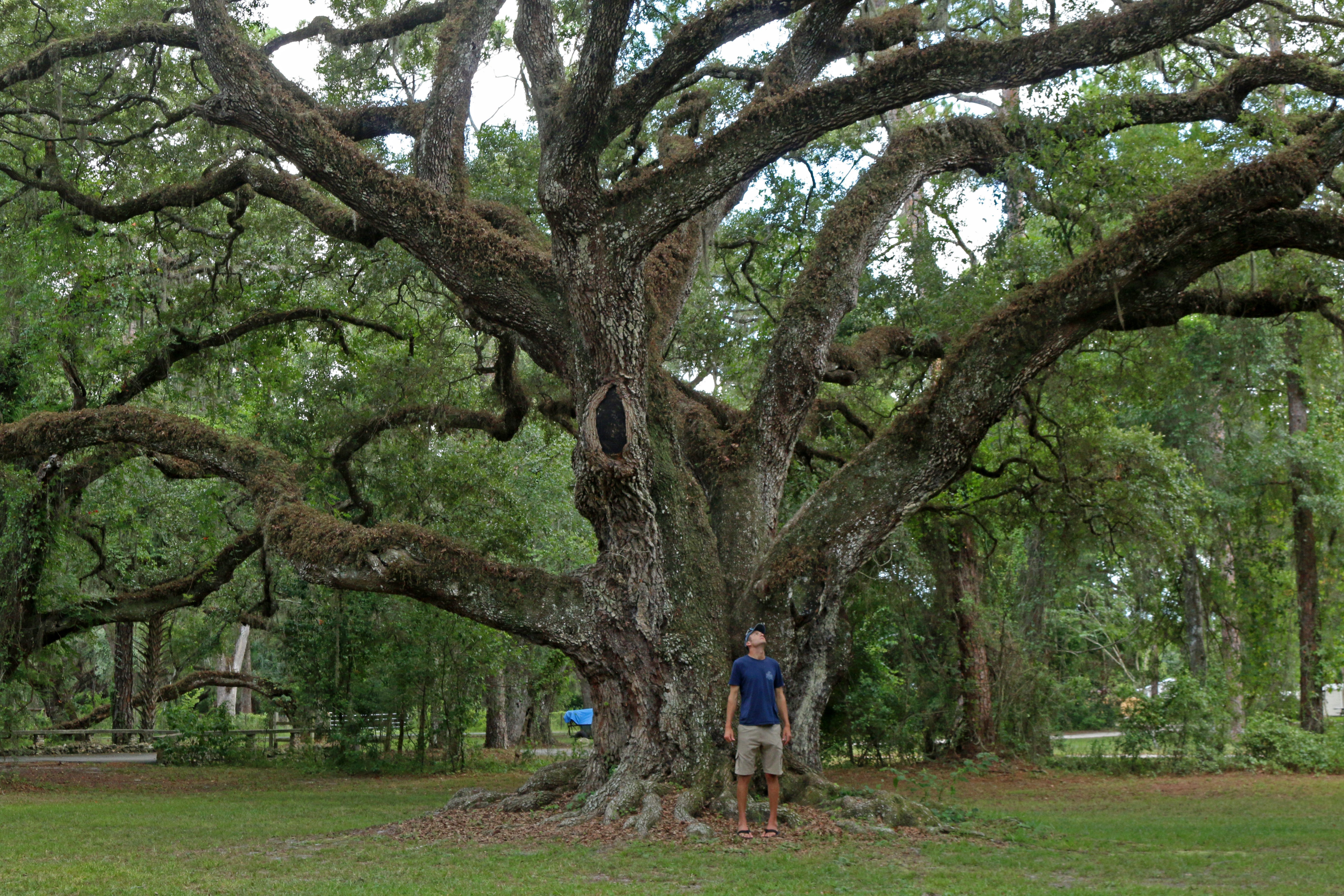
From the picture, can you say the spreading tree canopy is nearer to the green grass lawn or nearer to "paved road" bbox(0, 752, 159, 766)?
the green grass lawn

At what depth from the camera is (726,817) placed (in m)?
8.12

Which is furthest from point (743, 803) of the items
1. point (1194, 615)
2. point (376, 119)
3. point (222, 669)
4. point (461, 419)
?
point (222, 669)

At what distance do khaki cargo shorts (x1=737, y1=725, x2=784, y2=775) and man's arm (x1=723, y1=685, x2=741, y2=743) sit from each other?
0.32 ft

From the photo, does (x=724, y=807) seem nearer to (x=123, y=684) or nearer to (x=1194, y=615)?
(x=1194, y=615)

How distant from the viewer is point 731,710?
783 centimetres

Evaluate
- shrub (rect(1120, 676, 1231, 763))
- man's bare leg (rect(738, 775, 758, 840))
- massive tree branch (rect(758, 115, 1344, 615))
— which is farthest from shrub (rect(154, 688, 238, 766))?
shrub (rect(1120, 676, 1231, 763))

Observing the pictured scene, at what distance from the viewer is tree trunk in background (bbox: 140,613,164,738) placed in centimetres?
2330

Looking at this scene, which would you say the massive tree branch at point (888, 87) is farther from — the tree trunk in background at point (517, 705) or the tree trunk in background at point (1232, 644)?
the tree trunk in background at point (517, 705)

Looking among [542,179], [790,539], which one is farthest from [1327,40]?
[542,179]

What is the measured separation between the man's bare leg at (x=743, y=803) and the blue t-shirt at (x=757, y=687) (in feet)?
1.35

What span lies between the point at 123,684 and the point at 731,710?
20.9m

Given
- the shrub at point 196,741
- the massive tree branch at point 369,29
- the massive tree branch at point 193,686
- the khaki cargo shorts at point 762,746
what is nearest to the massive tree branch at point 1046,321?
the khaki cargo shorts at point 762,746

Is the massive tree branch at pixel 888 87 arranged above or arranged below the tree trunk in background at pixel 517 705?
above

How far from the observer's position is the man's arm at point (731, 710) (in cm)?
772
